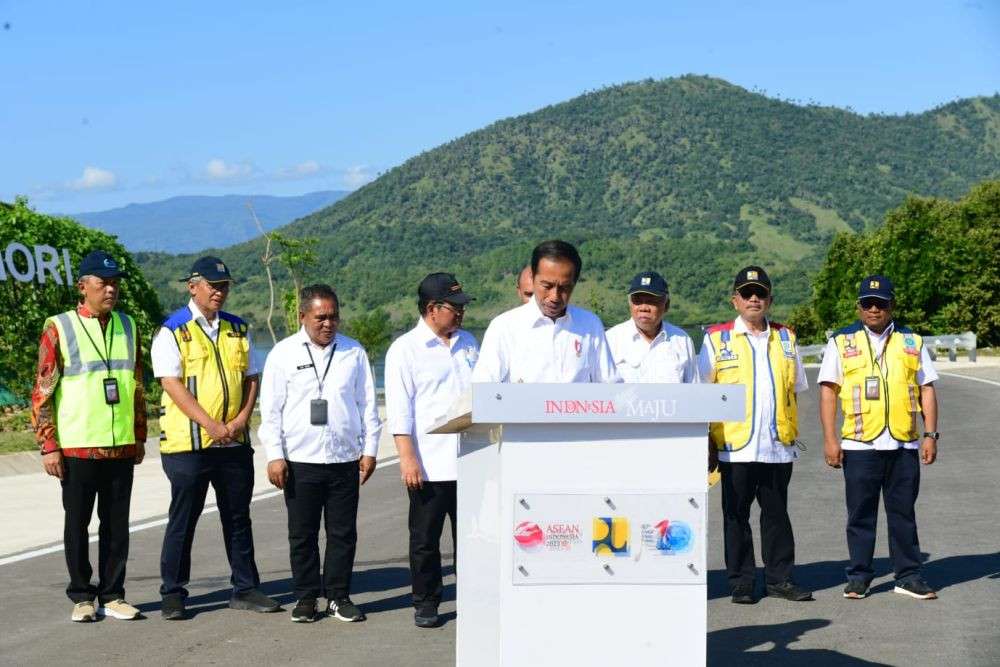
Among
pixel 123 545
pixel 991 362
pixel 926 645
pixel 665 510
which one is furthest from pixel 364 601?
pixel 991 362

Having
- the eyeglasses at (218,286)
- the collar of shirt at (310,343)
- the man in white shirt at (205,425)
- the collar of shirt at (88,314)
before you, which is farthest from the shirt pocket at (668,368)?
the collar of shirt at (88,314)

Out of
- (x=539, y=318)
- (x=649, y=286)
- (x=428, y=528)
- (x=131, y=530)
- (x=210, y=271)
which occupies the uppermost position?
(x=210, y=271)

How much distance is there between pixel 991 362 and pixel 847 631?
1722 inches

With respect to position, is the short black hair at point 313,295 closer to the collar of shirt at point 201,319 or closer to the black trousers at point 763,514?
the collar of shirt at point 201,319

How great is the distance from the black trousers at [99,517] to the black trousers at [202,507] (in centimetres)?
27

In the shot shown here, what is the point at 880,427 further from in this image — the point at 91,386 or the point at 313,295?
the point at 91,386

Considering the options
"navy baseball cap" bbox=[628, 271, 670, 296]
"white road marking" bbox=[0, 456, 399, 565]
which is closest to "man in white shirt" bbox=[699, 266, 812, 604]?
"navy baseball cap" bbox=[628, 271, 670, 296]

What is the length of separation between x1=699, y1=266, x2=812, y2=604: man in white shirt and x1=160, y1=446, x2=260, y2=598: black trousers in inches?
115

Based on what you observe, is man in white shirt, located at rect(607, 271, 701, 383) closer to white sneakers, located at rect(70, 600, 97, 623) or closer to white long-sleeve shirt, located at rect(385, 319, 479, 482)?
white long-sleeve shirt, located at rect(385, 319, 479, 482)

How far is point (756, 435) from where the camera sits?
8969 millimetres

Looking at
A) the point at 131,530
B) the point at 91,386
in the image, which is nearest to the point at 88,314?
the point at 91,386

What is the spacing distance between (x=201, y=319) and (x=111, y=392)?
2.24ft

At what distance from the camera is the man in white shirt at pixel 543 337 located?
5.86m

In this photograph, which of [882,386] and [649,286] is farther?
[882,386]
